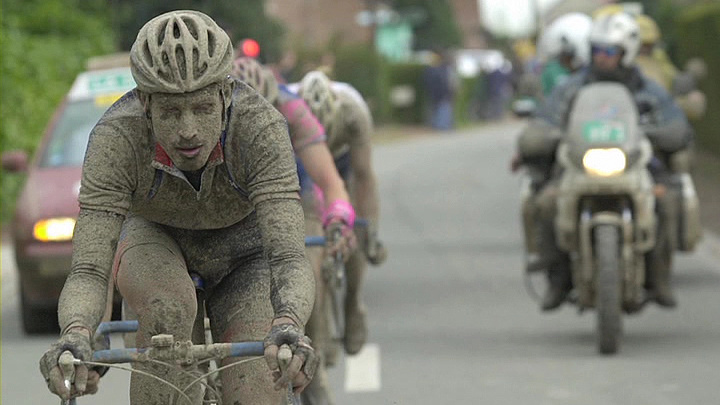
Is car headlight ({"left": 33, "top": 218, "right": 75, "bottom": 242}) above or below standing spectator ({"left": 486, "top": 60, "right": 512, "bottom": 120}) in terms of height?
above

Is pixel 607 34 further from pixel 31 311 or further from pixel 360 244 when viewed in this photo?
pixel 31 311

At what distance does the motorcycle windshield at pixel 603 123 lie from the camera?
11.0 metres

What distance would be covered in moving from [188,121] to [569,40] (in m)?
10.2

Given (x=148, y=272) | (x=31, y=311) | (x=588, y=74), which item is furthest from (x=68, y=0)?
(x=148, y=272)

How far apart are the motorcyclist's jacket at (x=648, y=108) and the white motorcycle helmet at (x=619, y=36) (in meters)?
0.13

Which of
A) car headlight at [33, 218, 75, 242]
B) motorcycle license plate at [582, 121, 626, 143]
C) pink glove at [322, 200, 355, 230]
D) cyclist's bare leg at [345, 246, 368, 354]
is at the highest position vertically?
pink glove at [322, 200, 355, 230]

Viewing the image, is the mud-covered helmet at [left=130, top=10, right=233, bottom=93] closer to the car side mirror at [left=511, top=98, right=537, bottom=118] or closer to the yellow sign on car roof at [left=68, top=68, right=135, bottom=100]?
the car side mirror at [left=511, top=98, right=537, bottom=118]

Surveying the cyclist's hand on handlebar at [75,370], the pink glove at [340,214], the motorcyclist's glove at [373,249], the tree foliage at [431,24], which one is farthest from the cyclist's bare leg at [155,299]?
the tree foliage at [431,24]

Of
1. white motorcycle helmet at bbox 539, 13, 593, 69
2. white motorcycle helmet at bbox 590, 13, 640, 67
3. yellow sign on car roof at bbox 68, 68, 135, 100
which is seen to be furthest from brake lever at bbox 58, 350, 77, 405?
white motorcycle helmet at bbox 539, 13, 593, 69

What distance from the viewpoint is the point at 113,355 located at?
4852 millimetres

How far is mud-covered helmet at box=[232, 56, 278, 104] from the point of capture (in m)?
7.91

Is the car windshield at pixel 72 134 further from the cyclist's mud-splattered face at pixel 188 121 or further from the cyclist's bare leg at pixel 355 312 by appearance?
the cyclist's mud-splattered face at pixel 188 121

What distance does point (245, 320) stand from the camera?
549 centimetres

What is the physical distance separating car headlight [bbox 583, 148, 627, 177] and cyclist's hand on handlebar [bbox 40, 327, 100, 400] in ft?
21.1
